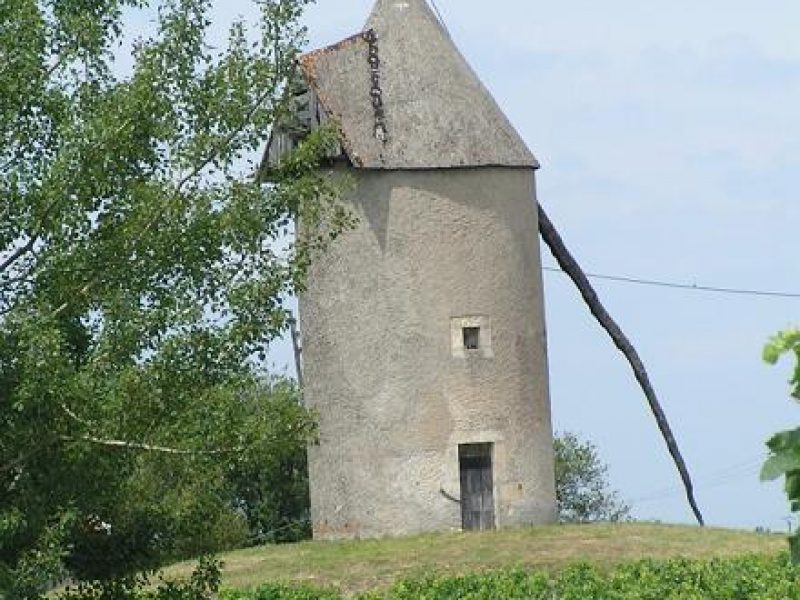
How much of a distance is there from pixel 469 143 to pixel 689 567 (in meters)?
7.21

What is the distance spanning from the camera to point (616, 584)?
19438mm

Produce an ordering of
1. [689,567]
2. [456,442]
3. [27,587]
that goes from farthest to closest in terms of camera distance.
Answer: [456,442] < [689,567] < [27,587]

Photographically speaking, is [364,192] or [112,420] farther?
[364,192]

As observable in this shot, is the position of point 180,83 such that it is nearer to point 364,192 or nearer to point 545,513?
point 364,192

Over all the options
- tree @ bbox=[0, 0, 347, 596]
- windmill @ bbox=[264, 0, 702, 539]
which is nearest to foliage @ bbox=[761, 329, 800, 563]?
tree @ bbox=[0, 0, 347, 596]

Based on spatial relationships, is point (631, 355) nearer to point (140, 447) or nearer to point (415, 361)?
point (415, 361)

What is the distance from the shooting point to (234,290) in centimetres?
1356

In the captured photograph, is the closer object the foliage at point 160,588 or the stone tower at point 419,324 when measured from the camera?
the foliage at point 160,588

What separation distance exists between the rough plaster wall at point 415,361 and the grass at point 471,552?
92cm

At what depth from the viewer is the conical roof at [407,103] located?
83.6 ft

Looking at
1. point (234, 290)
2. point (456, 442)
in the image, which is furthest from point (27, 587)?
point (456, 442)

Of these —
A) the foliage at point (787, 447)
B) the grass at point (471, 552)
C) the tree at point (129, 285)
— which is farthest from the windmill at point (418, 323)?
the foliage at point (787, 447)

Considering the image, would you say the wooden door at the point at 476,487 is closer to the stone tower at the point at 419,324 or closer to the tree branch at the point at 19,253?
the stone tower at the point at 419,324

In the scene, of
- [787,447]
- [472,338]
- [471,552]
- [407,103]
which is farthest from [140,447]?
[407,103]
